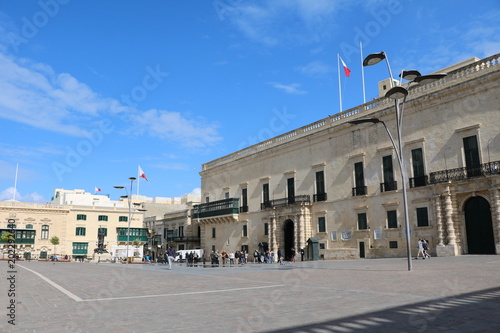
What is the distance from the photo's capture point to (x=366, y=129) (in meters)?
32.6

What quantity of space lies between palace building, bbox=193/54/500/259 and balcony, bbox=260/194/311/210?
0.10 metres

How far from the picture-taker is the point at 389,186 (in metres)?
30.3

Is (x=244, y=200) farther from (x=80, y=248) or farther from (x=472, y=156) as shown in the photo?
(x=80, y=248)

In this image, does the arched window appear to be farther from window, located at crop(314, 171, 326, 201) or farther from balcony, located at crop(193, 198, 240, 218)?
window, located at crop(314, 171, 326, 201)

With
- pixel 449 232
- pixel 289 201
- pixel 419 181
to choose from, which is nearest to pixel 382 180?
pixel 419 181

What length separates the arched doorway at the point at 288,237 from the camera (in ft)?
129

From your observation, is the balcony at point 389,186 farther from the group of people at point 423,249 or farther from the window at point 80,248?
the window at point 80,248

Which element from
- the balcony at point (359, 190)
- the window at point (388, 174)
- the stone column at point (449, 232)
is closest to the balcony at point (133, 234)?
the balcony at point (359, 190)

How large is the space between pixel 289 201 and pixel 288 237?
356 cm

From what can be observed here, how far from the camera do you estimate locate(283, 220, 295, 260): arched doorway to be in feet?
129

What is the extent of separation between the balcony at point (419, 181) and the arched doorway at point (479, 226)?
2.94 metres

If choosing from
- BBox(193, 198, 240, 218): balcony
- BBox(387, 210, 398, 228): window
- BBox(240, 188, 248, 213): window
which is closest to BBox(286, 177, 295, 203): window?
BBox(240, 188, 248, 213): window

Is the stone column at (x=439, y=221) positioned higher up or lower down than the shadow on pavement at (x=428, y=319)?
higher up

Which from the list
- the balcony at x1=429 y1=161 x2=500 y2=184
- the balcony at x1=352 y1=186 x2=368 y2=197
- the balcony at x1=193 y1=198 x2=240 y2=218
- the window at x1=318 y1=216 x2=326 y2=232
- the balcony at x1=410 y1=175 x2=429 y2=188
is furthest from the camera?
the balcony at x1=193 y1=198 x2=240 y2=218
